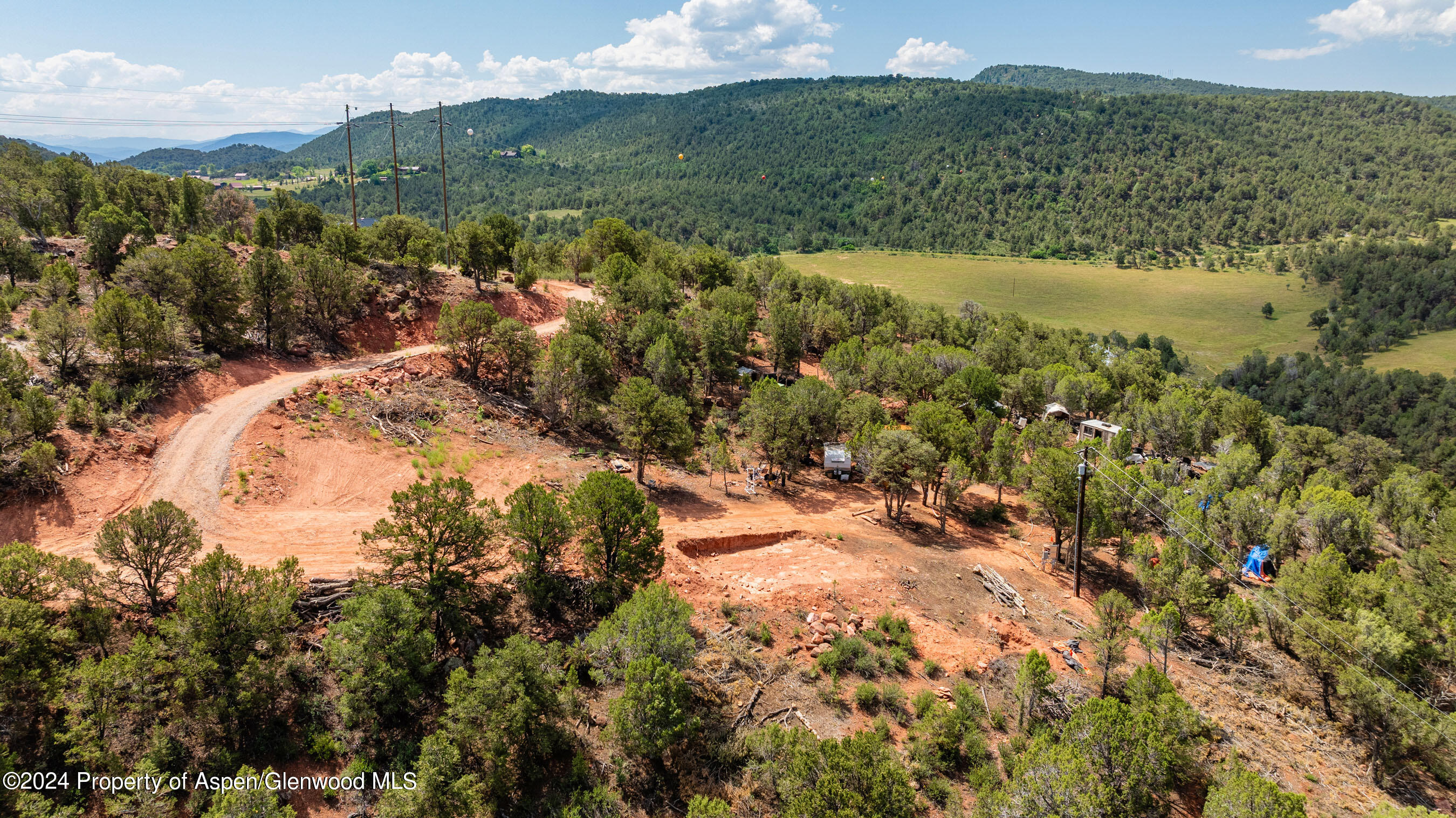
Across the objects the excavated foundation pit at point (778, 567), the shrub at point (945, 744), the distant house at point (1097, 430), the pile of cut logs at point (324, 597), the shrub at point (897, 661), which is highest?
the pile of cut logs at point (324, 597)

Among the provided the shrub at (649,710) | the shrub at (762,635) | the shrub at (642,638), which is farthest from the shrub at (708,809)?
the shrub at (762,635)

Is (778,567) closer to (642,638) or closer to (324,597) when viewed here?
(642,638)

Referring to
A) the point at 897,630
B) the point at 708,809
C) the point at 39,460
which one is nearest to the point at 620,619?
the point at 708,809

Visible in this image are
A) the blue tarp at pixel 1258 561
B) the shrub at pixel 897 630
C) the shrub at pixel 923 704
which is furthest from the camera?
the blue tarp at pixel 1258 561

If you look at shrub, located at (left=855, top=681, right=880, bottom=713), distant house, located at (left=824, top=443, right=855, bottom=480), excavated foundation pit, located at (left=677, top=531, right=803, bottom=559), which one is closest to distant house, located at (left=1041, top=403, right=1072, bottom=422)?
distant house, located at (left=824, top=443, right=855, bottom=480)

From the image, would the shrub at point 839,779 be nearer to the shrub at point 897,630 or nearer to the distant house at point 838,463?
the shrub at point 897,630

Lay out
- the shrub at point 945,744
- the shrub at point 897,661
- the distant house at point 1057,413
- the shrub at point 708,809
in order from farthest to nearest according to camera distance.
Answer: the distant house at point 1057,413 < the shrub at point 897,661 < the shrub at point 945,744 < the shrub at point 708,809
